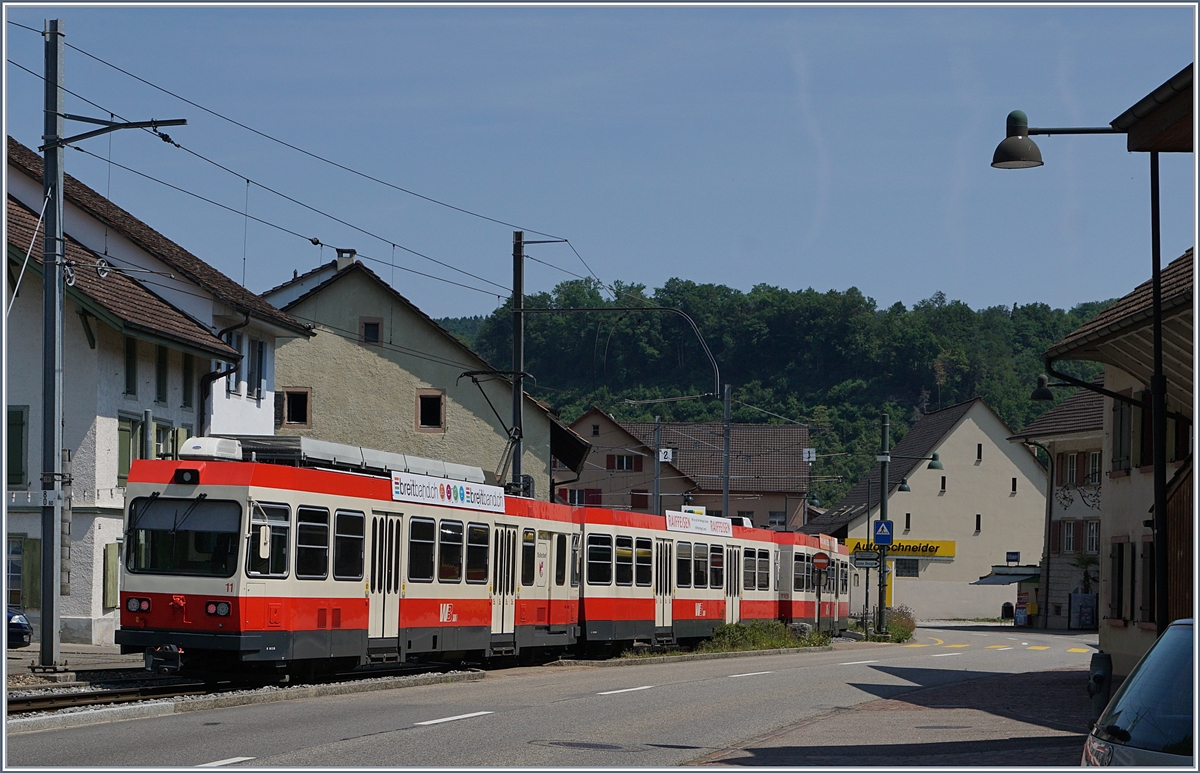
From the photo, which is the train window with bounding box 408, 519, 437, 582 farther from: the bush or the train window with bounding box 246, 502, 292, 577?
the bush

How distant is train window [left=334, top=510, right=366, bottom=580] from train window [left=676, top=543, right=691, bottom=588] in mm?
12626

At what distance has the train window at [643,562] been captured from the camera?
30.4m

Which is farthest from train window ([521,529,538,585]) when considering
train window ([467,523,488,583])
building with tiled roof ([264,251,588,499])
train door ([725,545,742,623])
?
building with tiled roof ([264,251,588,499])

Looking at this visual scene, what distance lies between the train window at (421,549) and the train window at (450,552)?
260 mm

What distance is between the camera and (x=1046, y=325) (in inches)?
4938

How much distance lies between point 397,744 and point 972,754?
5067 millimetres

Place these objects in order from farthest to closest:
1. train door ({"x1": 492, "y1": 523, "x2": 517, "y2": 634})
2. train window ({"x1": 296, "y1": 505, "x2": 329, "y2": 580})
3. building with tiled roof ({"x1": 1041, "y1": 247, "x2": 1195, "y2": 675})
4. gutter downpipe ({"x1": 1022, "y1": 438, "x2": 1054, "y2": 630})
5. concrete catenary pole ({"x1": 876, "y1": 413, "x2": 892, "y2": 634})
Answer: gutter downpipe ({"x1": 1022, "y1": 438, "x2": 1054, "y2": 630}) < concrete catenary pole ({"x1": 876, "y1": 413, "x2": 892, "y2": 634}) < train door ({"x1": 492, "y1": 523, "x2": 517, "y2": 634}) < building with tiled roof ({"x1": 1041, "y1": 247, "x2": 1195, "y2": 675}) < train window ({"x1": 296, "y1": 505, "x2": 329, "y2": 580})

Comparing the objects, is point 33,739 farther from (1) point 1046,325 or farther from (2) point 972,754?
(1) point 1046,325

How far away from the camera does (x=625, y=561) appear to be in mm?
29922

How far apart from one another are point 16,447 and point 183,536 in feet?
47.8

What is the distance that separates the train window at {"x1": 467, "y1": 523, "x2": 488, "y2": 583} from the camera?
78.1 feet

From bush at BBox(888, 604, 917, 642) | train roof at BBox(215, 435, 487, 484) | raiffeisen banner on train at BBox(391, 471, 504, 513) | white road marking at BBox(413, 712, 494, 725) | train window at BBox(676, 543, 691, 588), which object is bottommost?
bush at BBox(888, 604, 917, 642)

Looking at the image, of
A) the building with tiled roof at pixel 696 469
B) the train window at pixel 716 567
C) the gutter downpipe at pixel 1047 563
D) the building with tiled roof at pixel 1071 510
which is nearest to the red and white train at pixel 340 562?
the train window at pixel 716 567

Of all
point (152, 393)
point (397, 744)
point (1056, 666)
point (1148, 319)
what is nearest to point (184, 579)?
point (397, 744)
